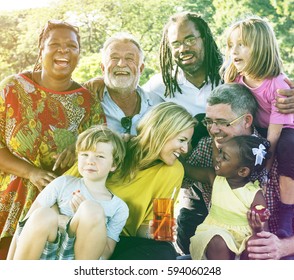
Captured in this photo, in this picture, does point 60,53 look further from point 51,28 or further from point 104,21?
point 104,21

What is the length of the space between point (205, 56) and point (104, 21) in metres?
0.66

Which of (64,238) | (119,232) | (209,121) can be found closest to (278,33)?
(209,121)

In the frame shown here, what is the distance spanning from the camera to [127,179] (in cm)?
366

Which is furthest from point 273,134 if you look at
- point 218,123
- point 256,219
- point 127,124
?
point 127,124

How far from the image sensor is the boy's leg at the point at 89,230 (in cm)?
348

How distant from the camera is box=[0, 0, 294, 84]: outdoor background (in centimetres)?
378

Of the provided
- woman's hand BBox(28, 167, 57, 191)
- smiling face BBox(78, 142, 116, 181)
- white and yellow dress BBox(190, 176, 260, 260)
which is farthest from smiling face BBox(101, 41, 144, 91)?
white and yellow dress BBox(190, 176, 260, 260)

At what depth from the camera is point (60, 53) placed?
3.73 m

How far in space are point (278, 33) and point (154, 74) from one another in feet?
2.57

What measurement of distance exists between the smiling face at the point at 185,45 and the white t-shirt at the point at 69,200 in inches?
36.8

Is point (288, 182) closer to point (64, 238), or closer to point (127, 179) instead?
point (127, 179)

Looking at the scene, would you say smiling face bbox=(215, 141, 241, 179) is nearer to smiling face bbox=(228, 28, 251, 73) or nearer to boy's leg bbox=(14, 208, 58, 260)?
smiling face bbox=(228, 28, 251, 73)

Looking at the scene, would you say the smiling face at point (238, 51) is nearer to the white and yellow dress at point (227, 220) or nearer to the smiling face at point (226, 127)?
the smiling face at point (226, 127)

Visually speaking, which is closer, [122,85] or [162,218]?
[162,218]
